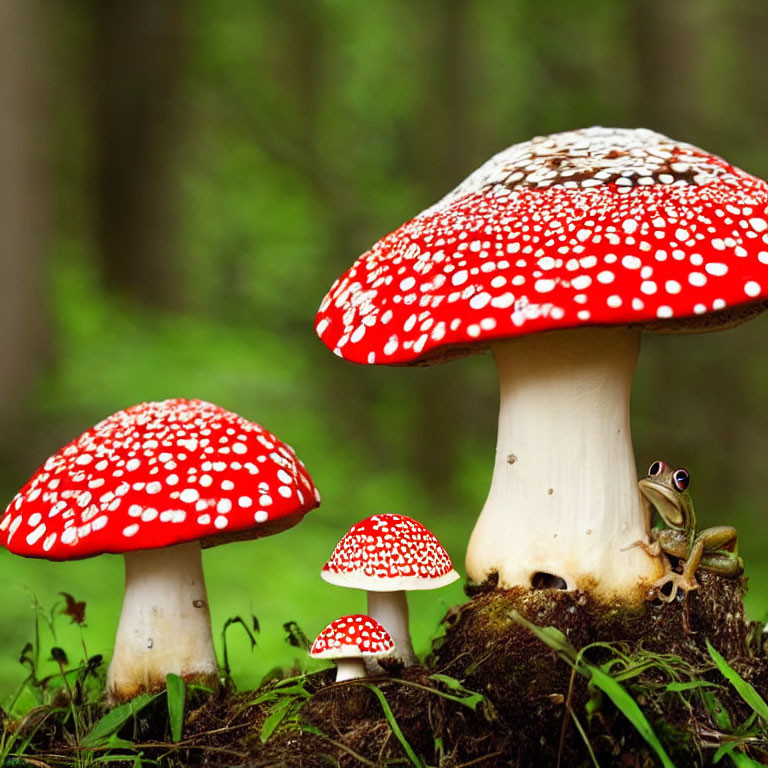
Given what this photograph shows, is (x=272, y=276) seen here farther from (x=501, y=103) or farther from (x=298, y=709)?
(x=298, y=709)

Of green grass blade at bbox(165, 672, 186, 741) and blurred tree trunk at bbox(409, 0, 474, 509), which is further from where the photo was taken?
blurred tree trunk at bbox(409, 0, 474, 509)

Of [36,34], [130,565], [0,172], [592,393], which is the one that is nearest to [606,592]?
[592,393]

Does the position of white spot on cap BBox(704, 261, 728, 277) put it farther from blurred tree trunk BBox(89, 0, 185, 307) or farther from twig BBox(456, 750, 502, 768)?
blurred tree trunk BBox(89, 0, 185, 307)

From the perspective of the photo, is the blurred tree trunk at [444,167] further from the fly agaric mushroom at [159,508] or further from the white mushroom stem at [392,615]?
the fly agaric mushroom at [159,508]

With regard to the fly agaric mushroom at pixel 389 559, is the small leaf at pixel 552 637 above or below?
below

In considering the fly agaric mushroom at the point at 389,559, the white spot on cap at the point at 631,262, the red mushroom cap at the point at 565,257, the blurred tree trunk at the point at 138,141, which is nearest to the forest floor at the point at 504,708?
the fly agaric mushroom at the point at 389,559

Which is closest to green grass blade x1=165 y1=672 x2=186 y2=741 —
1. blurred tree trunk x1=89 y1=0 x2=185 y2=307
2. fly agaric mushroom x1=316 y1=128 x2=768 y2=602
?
fly agaric mushroom x1=316 y1=128 x2=768 y2=602
